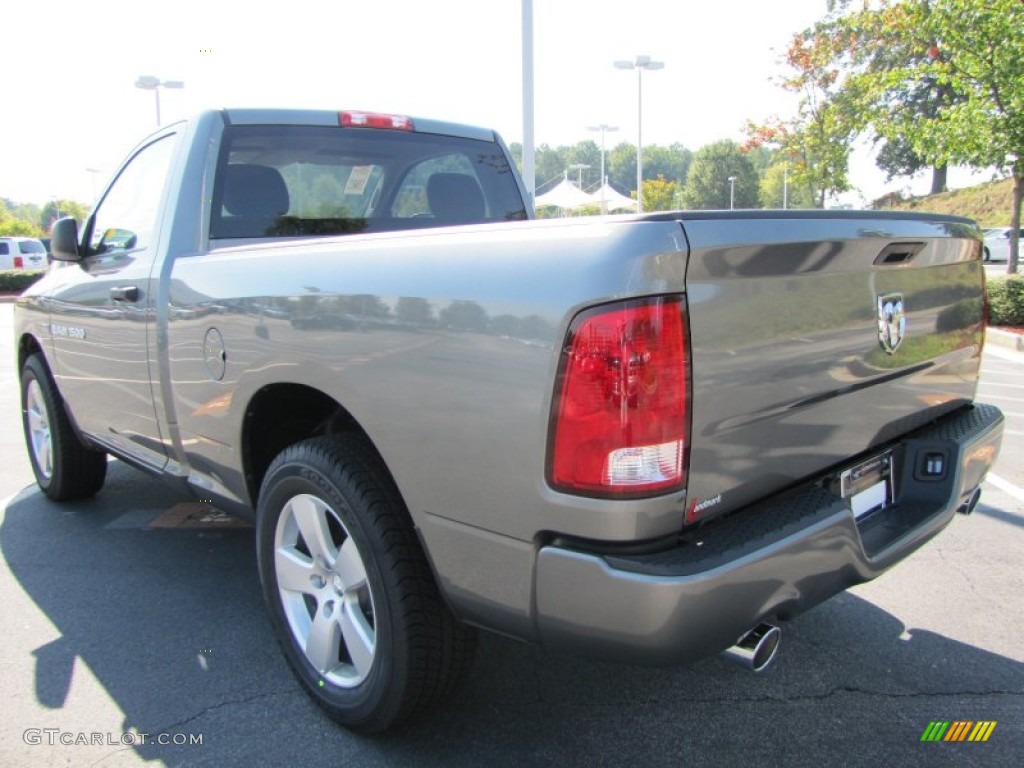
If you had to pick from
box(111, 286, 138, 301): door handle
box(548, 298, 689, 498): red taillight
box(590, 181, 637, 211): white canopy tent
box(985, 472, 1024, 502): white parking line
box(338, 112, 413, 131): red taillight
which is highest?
box(590, 181, 637, 211): white canopy tent

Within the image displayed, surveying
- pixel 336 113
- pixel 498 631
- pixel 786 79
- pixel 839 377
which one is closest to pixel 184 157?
pixel 336 113

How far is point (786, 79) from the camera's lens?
23906 millimetres

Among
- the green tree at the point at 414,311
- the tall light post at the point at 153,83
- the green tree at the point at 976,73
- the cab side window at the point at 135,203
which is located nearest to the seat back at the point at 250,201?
the cab side window at the point at 135,203

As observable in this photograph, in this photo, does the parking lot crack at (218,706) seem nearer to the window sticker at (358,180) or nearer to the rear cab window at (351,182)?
the rear cab window at (351,182)

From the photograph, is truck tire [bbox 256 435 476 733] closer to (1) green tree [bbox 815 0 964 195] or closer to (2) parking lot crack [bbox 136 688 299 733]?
(2) parking lot crack [bbox 136 688 299 733]

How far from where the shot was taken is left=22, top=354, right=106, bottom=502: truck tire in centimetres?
441

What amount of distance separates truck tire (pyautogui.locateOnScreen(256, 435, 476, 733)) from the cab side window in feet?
5.01

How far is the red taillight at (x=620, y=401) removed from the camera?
171 cm

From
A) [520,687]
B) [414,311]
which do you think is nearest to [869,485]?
[520,687]

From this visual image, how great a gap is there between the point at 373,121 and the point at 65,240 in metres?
1.53

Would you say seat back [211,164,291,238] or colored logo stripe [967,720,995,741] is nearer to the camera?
colored logo stripe [967,720,995,741]

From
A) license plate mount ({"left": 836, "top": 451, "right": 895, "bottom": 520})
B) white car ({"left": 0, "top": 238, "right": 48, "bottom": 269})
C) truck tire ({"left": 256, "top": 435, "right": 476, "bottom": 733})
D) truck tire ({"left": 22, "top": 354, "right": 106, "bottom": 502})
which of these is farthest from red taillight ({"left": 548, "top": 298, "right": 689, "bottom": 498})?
white car ({"left": 0, "top": 238, "right": 48, "bottom": 269})

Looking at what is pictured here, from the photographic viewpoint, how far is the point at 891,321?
238cm

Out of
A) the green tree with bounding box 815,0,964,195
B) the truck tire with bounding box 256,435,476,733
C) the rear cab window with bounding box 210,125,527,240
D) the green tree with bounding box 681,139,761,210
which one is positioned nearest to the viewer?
the truck tire with bounding box 256,435,476,733
